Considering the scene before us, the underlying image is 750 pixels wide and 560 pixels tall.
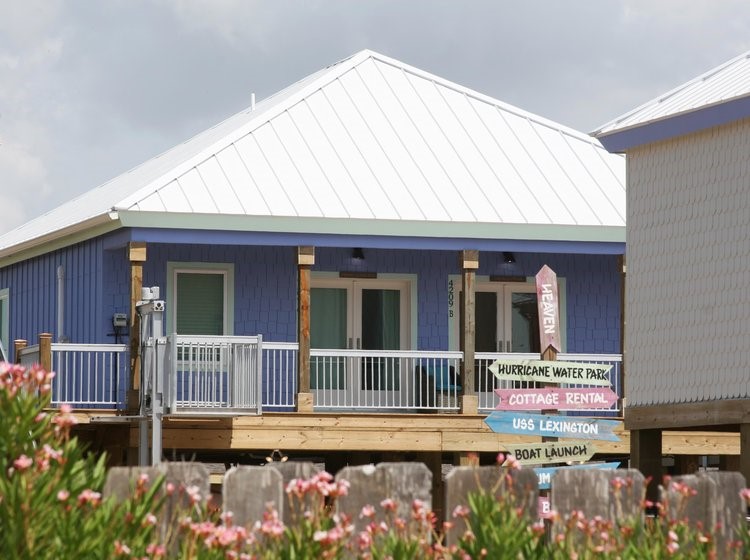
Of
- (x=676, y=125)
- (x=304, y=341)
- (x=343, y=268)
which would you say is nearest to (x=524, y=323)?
(x=343, y=268)

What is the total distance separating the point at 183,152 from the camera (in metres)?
28.7

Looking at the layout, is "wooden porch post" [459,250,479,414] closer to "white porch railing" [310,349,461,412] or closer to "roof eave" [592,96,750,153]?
"white porch railing" [310,349,461,412]

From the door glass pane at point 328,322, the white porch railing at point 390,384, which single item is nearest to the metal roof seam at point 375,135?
the door glass pane at point 328,322

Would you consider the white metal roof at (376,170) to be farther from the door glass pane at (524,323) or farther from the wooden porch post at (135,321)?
the door glass pane at (524,323)

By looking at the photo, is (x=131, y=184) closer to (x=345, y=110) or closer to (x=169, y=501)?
(x=345, y=110)

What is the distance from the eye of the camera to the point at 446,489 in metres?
6.48

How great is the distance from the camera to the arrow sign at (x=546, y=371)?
61.8 feet

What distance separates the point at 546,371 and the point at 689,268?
2.54 metres

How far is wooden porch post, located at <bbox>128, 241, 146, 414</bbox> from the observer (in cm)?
2294

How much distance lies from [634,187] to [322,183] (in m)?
7.43

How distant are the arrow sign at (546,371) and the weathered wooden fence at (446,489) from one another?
12078mm

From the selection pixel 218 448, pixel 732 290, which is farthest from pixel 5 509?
pixel 218 448

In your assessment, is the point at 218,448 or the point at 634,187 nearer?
the point at 634,187

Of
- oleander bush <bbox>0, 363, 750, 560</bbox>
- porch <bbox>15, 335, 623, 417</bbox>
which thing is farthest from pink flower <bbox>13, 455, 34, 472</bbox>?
porch <bbox>15, 335, 623, 417</bbox>
